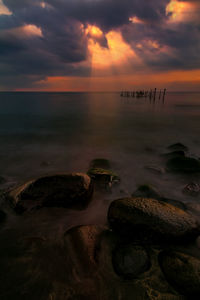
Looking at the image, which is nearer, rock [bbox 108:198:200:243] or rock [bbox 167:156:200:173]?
rock [bbox 108:198:200:243]

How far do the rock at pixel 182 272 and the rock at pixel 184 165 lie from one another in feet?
15.0

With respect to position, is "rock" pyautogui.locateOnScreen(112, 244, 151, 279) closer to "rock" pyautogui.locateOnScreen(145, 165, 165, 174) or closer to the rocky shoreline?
the rocky shoreline

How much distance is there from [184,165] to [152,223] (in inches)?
181

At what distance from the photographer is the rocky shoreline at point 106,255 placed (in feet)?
8.04

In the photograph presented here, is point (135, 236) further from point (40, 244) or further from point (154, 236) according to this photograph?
point (40, 244)

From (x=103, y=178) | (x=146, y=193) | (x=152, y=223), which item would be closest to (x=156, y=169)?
(x=146, y=193)

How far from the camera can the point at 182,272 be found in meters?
2.48

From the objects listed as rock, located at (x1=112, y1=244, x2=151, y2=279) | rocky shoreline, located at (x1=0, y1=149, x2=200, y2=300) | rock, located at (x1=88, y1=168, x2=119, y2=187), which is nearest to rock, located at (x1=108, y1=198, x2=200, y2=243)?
rocky shoreline, located at (x1=0, y1=149, x2=200, y2=300)

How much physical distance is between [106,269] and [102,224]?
45.7 inches

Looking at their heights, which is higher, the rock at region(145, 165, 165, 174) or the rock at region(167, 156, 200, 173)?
the rock at region(167, 156, 200, 173)

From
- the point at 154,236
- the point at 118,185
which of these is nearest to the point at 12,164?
the point at 118,185

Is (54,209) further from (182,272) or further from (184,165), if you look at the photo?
(184,165)

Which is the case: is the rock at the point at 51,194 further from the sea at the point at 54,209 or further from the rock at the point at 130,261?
the rock at the point at 130,261

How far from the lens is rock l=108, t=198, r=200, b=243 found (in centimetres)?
312
